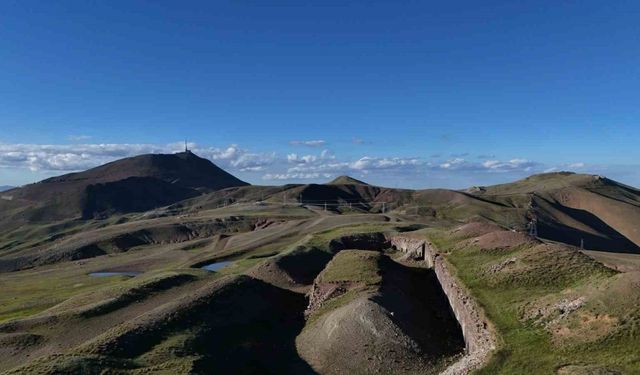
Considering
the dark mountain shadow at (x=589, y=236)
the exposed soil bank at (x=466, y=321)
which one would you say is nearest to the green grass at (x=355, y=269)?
the exposed soil bank at (x=466, y=321)

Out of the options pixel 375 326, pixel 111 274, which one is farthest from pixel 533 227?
pixel 375 326

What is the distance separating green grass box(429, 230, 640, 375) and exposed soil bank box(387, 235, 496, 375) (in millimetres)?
743

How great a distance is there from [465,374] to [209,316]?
2476 centimetres

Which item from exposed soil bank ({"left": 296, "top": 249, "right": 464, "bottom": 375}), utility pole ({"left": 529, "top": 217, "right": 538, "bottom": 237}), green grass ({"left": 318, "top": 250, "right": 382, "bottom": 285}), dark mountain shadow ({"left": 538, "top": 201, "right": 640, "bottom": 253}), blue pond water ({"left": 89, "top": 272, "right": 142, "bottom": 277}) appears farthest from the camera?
dark mountain shadow ({"left": 538, "top": 201, "right": 640, "bottom": 253})

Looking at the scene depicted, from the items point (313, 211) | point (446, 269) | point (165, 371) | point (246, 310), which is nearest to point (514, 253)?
point (446, 269)

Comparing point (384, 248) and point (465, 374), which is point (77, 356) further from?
point (384, 248)

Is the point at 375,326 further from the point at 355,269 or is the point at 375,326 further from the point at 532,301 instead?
the point at 355,269

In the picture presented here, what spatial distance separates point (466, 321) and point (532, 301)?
5.95m

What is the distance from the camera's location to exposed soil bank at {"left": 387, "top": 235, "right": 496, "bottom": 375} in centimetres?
3381

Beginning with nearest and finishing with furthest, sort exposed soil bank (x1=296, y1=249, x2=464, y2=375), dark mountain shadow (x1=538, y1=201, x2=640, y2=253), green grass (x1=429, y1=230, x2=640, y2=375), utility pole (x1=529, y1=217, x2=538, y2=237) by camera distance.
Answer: green grass (x1=429, y1=230, x2=640, y2=375) → exposed soil bank (x1=296, y1=249, x2=464, y2=375) → utility pole (x1=529, y1=217, x2=538, y2=237) → dark mountain shadow (x1=538, y1=201, x2=640, y2=253)

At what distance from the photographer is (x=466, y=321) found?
4334 cm

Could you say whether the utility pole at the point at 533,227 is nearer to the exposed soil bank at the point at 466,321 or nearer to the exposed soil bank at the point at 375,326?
the exposed soil bank at the point at 466,321

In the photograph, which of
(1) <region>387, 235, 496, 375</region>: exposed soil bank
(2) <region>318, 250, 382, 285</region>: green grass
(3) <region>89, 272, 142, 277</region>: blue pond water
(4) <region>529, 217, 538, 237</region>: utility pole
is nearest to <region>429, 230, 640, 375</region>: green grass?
(1) <region>387, 235, 496, 375</region>: exposed soil bank

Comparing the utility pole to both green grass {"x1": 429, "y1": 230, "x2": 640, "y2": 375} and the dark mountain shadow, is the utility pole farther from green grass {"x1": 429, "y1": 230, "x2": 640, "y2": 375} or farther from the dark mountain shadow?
green grass {"x1": 429, "y1": 230, "x2": 640, "y2": 375}
